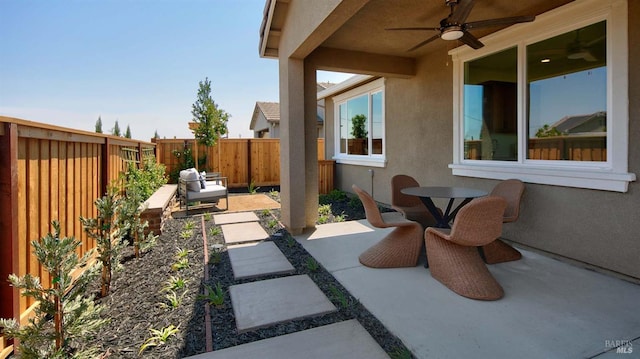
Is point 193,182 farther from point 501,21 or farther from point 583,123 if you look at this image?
point 583,123

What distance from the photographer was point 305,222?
17.8ft

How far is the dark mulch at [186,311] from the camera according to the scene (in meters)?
2.33

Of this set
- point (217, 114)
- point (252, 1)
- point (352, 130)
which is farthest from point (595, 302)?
point (217, 114)

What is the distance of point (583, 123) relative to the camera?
3771 mm

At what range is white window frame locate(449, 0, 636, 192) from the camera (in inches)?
130

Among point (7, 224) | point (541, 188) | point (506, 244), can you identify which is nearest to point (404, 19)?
point (541, 188)

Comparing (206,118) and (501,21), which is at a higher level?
(206,118)

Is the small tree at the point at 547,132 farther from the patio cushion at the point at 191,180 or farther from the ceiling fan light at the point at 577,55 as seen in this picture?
the patio cushion at the point at 191,180

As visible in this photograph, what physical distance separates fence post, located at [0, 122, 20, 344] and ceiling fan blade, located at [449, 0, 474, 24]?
3980 mm

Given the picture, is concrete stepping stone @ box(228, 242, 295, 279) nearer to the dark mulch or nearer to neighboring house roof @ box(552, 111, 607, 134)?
the dark mulch

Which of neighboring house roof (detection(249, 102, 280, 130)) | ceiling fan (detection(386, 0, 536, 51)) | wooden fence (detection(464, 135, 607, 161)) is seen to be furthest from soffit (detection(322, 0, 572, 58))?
neighboring house roof (detection(249, 102, 280, 130))

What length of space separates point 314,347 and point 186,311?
4.17 ft

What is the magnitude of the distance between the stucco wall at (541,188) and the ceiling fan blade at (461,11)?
160cm

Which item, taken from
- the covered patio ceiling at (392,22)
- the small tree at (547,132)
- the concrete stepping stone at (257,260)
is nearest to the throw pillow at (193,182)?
the concrete stepping stone at (257,260)
